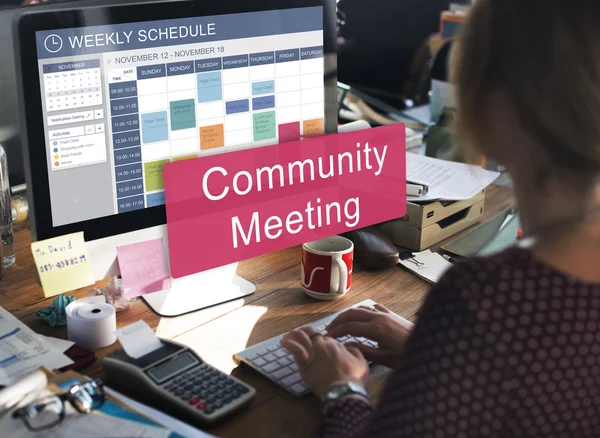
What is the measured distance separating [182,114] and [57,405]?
50 cm

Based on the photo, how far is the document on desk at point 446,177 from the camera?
5.34 feet

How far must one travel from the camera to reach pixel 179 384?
3.48 ft

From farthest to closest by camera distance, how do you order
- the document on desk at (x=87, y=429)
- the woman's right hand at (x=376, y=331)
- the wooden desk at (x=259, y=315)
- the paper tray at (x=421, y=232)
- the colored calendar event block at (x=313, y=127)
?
the paper tray at (x=421, y=232)
the colored calendar event block at (x=313, y=127)
the woman's right hand at (x=376, y=331)
the wooden desk at (x=259, y=315)
the document on desk at (x=87, y=429)

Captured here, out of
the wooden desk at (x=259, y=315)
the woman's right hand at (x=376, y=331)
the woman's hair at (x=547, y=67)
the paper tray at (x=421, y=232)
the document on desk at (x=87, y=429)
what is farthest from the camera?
the paper tray at (x=421, y=232)

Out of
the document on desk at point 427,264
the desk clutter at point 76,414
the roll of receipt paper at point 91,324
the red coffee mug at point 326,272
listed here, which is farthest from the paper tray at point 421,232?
the desk clutter at point 76,414

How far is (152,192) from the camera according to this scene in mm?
1263

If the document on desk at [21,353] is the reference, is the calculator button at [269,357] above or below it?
below

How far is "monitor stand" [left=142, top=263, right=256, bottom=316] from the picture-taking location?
132 centimetres

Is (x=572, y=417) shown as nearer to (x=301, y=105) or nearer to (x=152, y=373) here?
(x=152, y=373)

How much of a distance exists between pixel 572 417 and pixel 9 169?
125 centimetres

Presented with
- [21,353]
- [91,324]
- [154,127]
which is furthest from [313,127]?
[21,353]

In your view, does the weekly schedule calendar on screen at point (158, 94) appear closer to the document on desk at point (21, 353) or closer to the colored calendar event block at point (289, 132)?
the colored calendar event block at point (289, 132)

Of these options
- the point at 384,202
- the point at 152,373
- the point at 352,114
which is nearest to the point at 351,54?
the point at 352,114

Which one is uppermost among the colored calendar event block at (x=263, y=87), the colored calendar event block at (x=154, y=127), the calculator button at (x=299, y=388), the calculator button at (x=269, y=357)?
the colored calendar event block at (x=263, y=87)
